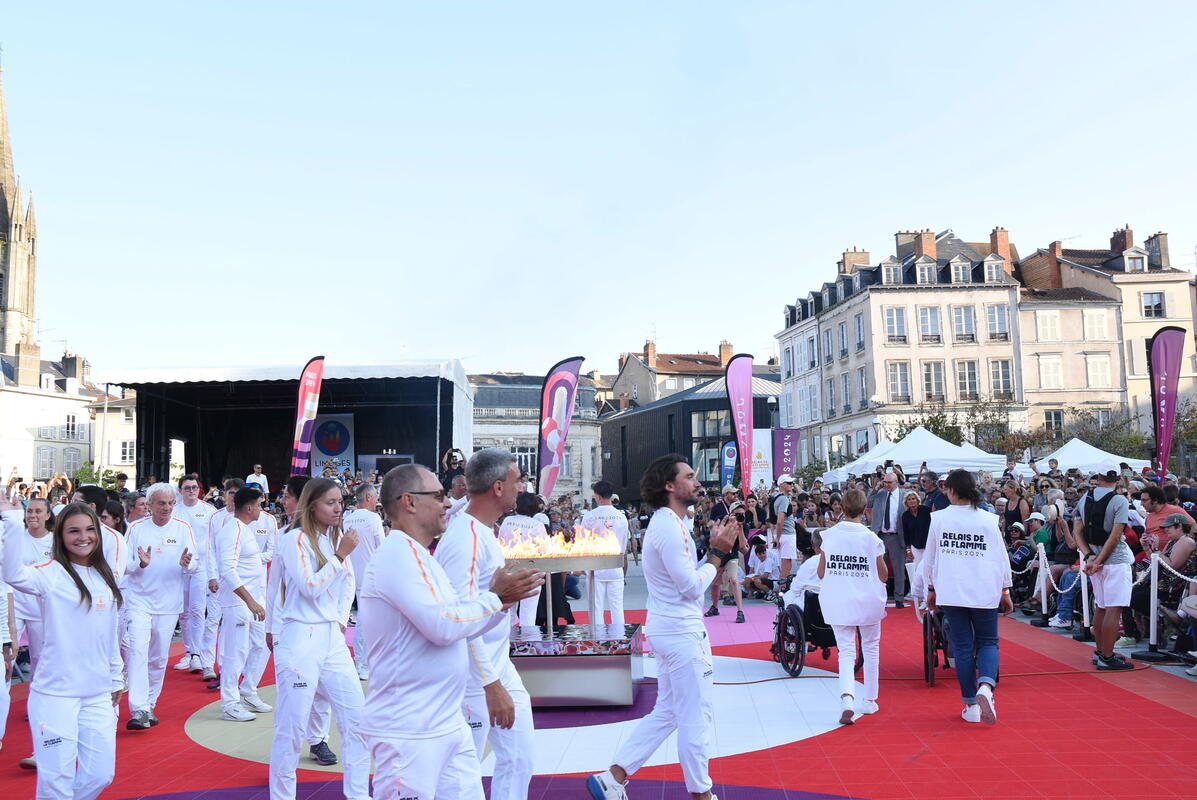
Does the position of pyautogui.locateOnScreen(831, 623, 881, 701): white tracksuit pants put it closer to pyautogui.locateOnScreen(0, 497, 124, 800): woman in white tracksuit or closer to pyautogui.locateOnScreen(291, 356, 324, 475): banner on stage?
pyautogui.locateOnScreen(0, 497, 124, 800): woman in white tracksuit

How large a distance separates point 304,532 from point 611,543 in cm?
342

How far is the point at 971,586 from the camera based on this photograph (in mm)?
7270

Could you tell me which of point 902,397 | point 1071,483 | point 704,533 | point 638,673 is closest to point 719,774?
point 638,673

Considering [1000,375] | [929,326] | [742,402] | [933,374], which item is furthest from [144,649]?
[1000,375]

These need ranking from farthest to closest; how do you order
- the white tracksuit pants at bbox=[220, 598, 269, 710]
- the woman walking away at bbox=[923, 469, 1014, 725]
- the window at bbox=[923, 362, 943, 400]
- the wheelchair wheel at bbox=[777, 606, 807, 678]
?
the window at bbox=[923, 362, 943, 400] < the wheelchair wheel at bbox=[777, 606, 807, 678] < the white tracksuit pants at bbox=[220, 598, 269, 710] < the woman walking away at bbox=[923, 469, 1014, 725]

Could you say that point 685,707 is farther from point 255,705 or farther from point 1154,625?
point 1154,625

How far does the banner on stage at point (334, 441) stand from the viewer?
101 feet

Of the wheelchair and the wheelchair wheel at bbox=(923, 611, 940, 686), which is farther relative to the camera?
the wheelchair

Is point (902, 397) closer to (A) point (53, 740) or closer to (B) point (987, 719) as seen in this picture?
(B) point (987, 719)

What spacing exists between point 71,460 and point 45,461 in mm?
1962

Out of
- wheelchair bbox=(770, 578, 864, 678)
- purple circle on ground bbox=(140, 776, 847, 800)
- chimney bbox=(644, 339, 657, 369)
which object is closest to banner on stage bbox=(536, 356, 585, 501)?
wheelchair bbox=(770, 578, 864, 678)

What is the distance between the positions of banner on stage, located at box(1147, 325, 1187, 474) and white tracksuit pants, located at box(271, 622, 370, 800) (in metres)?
16.9

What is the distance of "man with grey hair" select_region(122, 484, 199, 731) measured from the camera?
7.75 metres

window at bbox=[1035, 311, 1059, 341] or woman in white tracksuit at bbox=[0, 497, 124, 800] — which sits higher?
window at bbox=[1035, 311, 1059, 341]
